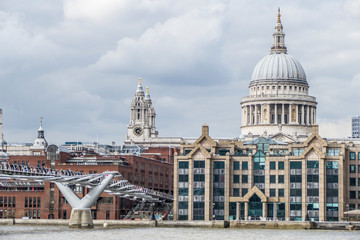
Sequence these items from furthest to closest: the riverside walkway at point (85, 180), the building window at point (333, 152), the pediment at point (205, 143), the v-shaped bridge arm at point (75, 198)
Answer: the pediment at point (205, 143), the building window at point (333, 152), the v-shaped bridge arm at point (75, 198), the riverside walkway at point (85, 180)

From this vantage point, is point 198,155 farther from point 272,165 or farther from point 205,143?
point 272,165

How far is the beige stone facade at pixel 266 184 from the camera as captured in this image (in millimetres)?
135500

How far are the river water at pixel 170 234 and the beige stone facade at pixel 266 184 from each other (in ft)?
41.0

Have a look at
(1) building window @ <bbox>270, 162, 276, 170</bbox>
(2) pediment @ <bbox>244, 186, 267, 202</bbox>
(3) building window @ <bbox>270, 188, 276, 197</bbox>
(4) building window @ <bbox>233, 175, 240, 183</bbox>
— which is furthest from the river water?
(1) building window @ <bbox>270, 162, 276, 170</bbox>

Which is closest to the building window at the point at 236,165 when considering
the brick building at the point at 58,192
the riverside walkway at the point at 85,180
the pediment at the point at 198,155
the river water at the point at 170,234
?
the pediment at the point at 198,155

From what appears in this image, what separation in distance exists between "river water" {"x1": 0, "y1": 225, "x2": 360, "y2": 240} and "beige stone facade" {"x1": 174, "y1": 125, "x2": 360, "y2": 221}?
12.5m

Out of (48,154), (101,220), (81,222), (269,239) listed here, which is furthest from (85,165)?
(269,239)

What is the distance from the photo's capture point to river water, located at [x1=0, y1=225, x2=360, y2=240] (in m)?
108

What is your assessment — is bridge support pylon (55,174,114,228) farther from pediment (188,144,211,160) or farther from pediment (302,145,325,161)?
pediment (302,145,325,161)

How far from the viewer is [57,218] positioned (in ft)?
495

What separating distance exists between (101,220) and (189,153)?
1410 centimetres

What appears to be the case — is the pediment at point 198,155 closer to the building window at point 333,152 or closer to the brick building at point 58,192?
the building window at point 333,152

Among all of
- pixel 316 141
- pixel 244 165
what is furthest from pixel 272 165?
pixel 316 141

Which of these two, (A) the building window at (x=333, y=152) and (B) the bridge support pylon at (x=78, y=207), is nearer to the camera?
(B) the bridge support pylon at (x=78, y=207)
